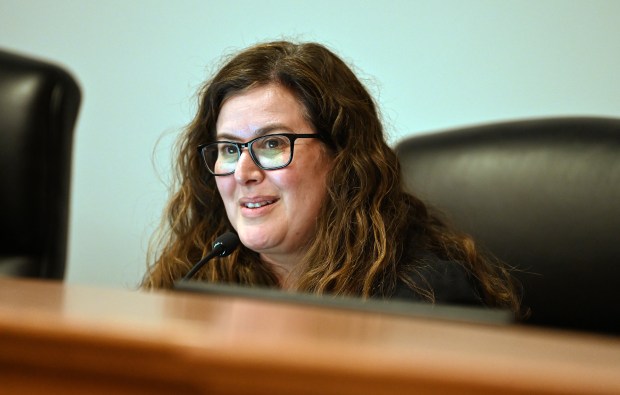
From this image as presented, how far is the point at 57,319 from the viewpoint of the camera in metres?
0.38

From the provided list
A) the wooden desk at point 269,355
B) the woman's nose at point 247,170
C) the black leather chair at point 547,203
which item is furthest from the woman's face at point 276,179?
the wooden desk at point 269,355

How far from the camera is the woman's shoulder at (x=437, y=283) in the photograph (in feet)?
4.53

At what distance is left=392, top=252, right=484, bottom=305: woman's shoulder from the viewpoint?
1.38 metres

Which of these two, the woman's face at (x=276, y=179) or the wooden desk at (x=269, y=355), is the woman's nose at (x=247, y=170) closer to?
the woman's face at (x=276, y=179)

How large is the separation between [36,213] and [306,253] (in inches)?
19.0

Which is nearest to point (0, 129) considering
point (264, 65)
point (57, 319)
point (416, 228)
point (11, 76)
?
point (11, 76)

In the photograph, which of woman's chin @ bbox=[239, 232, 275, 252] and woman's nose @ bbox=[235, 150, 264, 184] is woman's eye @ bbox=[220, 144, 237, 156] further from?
woman's chin @ bbox=[239, 232, 275, 252]

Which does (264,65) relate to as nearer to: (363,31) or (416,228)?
(416,228)

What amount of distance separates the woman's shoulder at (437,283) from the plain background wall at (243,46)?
435mm

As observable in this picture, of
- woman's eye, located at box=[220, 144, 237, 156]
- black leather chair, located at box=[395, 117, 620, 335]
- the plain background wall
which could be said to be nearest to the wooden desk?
black leather chair, located at box=[395, 117, 620, 335]

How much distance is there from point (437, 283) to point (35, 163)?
0.72 metres

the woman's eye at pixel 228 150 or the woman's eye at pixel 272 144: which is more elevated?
the woman's eye at pixel 272 144

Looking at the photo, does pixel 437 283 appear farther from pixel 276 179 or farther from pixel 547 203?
pixel 276 179

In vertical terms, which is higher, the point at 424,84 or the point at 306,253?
the point at 424,84
